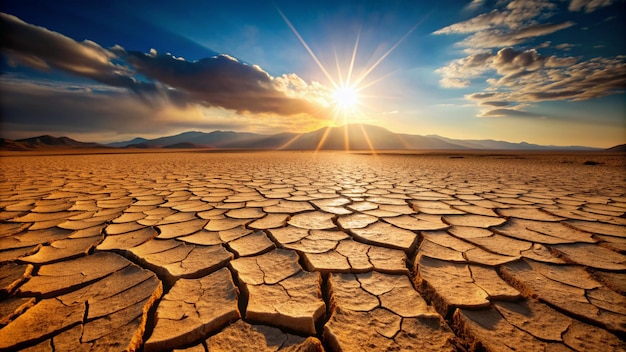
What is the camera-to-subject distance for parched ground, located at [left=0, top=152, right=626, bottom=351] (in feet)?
2.16

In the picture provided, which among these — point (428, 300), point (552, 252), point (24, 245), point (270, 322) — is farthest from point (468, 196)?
point (24, 245)

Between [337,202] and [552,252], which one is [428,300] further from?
[337,202]

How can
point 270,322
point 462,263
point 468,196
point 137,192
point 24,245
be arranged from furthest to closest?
1. point 137,192
2. point 468,196
3. point 24,245
4. point 462,263
5. point 270,322

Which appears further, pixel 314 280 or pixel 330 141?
pixel 330 141

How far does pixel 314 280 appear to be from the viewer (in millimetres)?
918

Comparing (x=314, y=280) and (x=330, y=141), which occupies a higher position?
(x=330, y=141)

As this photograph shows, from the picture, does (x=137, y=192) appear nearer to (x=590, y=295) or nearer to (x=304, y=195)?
(x=304, y=195)

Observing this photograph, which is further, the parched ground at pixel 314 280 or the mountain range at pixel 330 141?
the mountain range at pixel 330 141

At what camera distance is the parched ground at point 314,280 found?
0.66 m

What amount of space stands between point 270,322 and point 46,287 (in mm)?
884

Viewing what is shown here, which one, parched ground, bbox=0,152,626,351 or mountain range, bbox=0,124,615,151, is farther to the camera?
mountain range, bbox=0,124,615,151

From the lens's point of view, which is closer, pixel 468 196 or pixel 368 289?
pixel 368 289

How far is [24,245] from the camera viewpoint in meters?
1.26

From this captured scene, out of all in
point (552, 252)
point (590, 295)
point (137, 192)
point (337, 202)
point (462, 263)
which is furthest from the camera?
point (137, 192)
